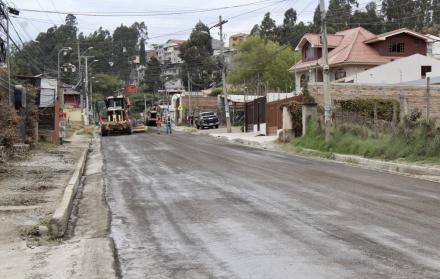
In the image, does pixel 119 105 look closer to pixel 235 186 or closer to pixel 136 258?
pixel 235 186

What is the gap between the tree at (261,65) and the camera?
82.9 metres

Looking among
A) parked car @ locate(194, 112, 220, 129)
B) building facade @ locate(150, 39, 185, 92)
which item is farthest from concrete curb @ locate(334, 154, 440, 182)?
building facade @ locate(150, 39, 185, 92)

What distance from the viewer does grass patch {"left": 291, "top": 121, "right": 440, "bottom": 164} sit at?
63.6 feet

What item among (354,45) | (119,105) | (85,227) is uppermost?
(354,45)

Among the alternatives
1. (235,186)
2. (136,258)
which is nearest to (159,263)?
(136,258)

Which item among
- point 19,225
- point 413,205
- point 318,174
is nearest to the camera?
point 19,225

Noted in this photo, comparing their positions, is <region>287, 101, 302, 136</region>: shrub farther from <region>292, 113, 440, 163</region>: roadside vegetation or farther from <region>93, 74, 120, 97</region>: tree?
<region>93, 74, 120, 97</region>: tree

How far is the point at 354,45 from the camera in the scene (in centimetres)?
5519

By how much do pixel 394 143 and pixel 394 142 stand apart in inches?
2.9

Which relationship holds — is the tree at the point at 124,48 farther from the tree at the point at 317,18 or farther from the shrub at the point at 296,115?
the shrub at the point at 296,115

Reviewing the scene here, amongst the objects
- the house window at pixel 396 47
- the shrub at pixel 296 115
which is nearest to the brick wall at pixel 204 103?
the house window at pixel 396 47

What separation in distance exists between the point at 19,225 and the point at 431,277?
20.5 ft

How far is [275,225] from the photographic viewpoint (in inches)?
361

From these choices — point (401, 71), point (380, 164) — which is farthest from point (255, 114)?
point (380, 164)
